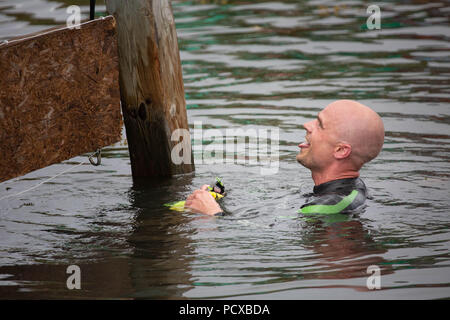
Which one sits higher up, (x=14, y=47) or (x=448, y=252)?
(x=14, y=47)

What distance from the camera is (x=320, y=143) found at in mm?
6395

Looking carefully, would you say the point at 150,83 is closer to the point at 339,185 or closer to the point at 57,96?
the point at 57,96

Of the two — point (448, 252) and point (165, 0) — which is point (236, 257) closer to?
point (448, 252)

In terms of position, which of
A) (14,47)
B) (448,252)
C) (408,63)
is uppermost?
(14,47)

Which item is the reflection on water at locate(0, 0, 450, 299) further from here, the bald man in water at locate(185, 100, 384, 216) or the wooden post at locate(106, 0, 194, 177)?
the wooden post at locate(106, 0, 194, 177)

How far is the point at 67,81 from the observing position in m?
6.63

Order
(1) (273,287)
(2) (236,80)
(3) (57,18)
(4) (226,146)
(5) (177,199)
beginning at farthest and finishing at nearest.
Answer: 1. (3) (57,18)
2. (2) (236,80)
3. (4) (226,146)
4. (5) (177,199)
5. (1) (273,287)

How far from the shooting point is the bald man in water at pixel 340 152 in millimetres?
6254

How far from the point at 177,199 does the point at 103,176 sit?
1.22 meters

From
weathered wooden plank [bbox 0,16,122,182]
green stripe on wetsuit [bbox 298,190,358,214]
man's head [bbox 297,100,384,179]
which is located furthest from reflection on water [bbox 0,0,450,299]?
weathered wooden plank [bbox 0,16,122,182]

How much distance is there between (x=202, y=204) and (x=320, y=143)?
3.64 ft

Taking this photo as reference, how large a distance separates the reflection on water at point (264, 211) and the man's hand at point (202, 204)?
9cm

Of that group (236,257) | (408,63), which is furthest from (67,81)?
(408,63)

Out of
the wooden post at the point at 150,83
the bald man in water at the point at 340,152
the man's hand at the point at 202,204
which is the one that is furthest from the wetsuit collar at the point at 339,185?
the wooden post at the point at 150,83
